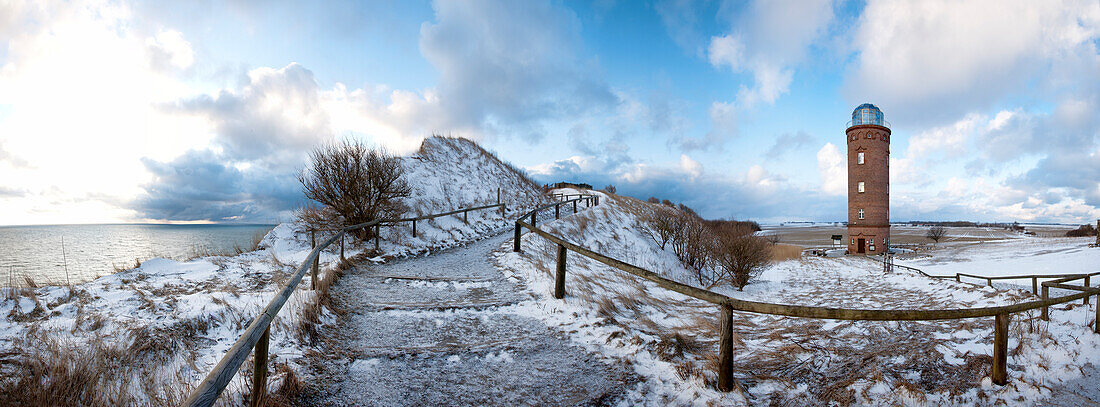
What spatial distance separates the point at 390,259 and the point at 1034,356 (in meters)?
12.8

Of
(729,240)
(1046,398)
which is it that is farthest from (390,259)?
(729,240)

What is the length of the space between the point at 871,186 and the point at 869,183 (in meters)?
0.35

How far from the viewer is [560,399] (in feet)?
11.6

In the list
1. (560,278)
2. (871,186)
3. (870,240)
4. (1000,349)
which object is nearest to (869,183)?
(871,186)

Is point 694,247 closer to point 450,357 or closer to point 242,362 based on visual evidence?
point 450,357

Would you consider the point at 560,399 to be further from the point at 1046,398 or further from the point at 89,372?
the point at 1046,398

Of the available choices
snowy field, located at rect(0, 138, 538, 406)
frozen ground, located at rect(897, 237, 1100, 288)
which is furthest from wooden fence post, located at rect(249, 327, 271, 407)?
frozen ground, located at rect(897, 237, 1100, 288)

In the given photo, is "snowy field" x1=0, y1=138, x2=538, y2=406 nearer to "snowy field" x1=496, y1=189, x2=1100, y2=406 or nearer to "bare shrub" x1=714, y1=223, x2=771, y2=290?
"snowy field" x1=496, y1=189, x2=1100, y2=406

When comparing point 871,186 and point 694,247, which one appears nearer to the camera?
point 694,247

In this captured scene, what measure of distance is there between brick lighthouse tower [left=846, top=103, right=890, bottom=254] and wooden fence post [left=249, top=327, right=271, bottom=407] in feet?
167

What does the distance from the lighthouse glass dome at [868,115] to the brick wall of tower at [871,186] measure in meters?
1.22


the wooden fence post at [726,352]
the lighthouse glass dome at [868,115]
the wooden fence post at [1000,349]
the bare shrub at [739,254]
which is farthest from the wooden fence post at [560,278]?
the lighthouse glass dome at [868,115]

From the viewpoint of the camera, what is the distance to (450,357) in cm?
439

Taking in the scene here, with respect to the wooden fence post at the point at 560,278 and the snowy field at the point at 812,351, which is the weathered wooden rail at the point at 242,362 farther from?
the wooden fence post at the point at 560,278
